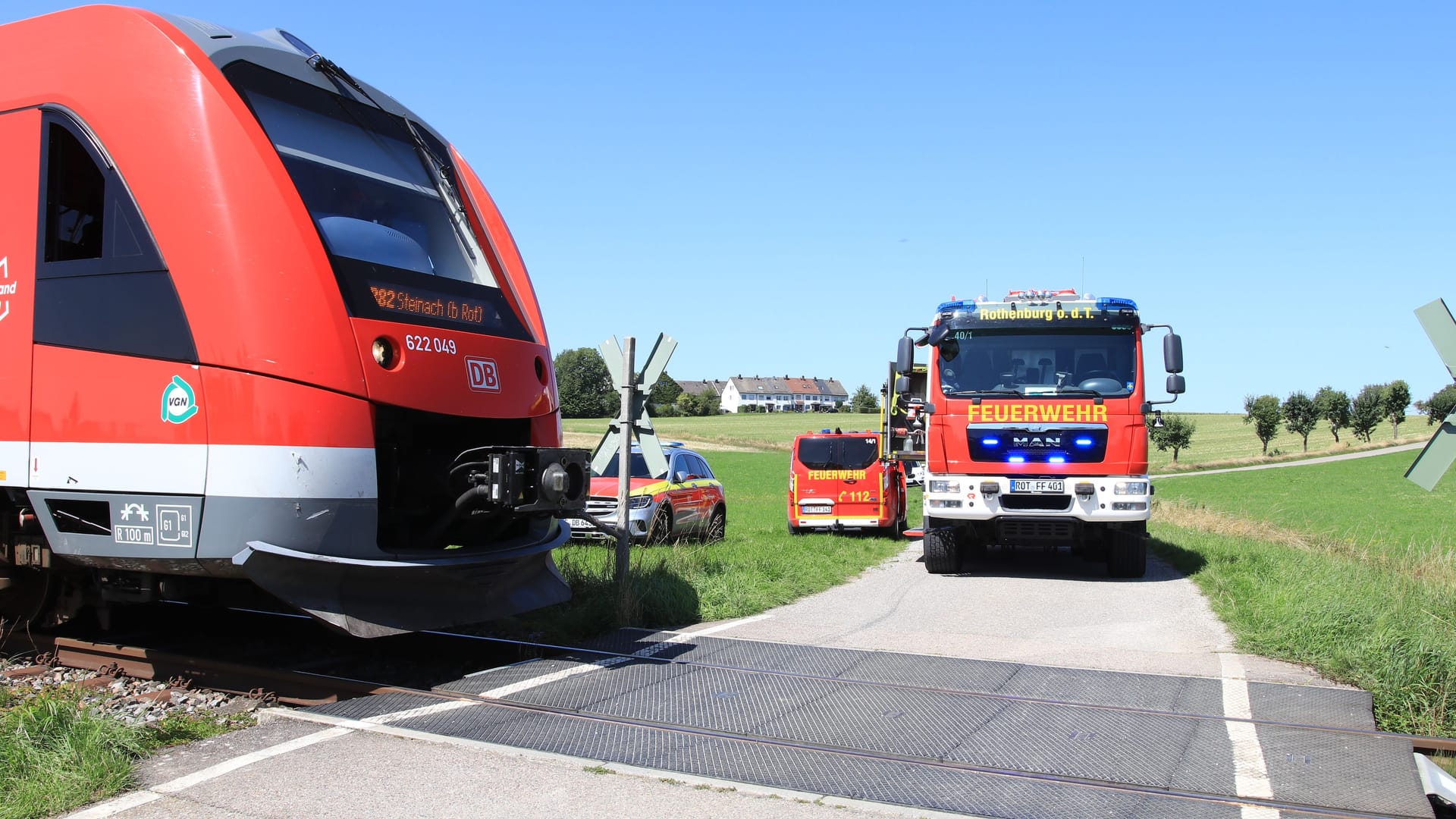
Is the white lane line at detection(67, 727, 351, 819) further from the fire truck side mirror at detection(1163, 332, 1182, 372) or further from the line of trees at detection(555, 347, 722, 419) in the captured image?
the line of trees at detection(555, 347, 722, 419)

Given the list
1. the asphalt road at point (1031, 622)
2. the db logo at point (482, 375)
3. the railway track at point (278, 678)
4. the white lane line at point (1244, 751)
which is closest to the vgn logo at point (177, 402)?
the db logo at point (482, 375)

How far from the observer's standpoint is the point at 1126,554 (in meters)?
13.0

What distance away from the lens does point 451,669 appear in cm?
680

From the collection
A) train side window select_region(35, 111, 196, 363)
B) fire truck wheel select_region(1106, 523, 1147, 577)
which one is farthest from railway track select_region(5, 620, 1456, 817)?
fire truck wheel select_region(1106, 523, 1147, 577)

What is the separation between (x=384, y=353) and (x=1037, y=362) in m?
8.80

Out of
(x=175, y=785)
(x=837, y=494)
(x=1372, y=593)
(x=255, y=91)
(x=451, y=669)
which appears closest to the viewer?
(x=175, y=785)

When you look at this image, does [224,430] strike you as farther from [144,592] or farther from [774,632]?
[774,632]

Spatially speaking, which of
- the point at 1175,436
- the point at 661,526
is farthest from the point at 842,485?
the point at 1175,436

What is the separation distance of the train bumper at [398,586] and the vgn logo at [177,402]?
75cm

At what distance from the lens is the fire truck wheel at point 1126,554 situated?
12.9 metres

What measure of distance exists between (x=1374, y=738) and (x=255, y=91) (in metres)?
6.72

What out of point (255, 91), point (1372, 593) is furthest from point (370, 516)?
point (1372, 593)

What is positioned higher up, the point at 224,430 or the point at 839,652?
the point at 224,430

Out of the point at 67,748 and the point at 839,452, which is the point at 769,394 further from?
the point at 67,748
